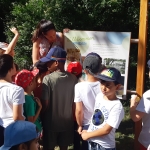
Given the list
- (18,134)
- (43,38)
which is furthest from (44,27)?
(18,134)

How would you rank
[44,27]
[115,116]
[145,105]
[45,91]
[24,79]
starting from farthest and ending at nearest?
[44,27]
[45,91]
[24,79]
[145,105]
[115,116]

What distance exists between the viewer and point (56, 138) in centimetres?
409

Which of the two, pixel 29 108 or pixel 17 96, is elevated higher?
pixel 17 96

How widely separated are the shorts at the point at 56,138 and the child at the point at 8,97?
0.79 m

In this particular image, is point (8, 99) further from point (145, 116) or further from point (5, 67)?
point (145, 116)

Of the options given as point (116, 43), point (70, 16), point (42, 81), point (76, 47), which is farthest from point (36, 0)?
point (42, 81)

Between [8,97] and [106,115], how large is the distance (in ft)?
3.37

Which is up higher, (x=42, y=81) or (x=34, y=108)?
(x=42, y=81)

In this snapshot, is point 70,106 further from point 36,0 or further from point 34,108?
point 36,0

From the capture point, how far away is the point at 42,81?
3945 mm

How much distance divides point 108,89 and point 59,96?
84 centimetres

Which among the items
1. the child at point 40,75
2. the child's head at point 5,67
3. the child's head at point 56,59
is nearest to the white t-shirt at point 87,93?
the child's head at point 56,59

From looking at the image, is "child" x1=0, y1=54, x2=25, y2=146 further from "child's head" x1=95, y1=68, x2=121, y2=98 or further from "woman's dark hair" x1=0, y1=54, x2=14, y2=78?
"child's head" x1=95, y1=68, x2=121, y2=98

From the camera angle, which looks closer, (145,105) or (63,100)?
(145,105)
